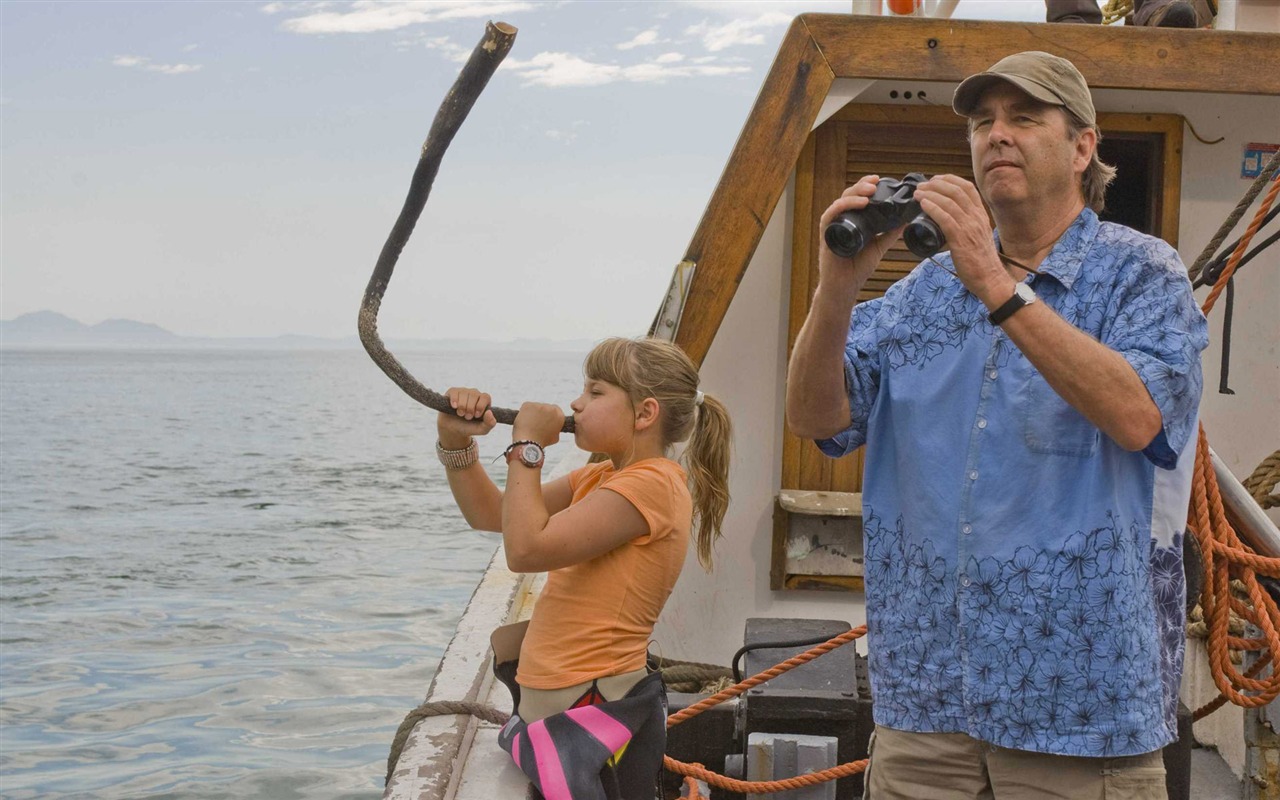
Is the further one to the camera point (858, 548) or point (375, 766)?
point (375, 766)

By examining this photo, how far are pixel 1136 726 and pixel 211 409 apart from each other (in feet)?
186

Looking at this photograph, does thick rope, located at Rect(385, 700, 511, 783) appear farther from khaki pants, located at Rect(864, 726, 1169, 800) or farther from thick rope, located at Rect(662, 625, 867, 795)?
khaki pants, located at Rect(864, 726, 1169, 800)

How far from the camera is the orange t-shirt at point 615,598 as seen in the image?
8.63 feet

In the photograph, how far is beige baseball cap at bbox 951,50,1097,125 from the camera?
1.94 meters

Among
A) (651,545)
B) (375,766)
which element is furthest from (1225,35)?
(375,766)

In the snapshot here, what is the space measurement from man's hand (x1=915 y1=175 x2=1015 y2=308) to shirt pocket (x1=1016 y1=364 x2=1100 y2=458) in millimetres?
192

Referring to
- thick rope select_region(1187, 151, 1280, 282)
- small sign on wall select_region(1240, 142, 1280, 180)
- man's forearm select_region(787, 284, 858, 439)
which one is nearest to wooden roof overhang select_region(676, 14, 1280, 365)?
small sign on wall select_region(1240, 142, 1280, 180)

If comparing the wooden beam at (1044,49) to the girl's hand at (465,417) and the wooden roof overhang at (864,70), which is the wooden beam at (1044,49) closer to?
the wooden roof overhang at (864,70)

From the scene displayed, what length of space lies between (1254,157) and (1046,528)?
10.7 feet

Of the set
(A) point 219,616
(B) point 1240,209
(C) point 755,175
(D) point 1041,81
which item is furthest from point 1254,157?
(A) point 219,616

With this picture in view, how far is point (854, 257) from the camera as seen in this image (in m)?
1.93

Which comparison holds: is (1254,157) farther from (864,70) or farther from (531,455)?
(531,455)

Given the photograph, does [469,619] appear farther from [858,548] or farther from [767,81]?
[767,81]

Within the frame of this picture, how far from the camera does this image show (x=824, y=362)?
2043 mm
